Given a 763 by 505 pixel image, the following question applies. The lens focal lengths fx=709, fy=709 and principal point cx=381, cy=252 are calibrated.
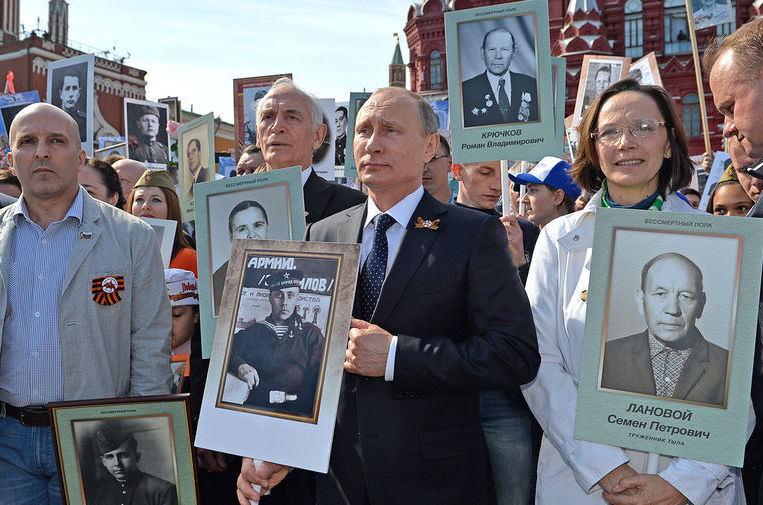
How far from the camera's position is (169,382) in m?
3.08

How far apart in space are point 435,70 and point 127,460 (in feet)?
116

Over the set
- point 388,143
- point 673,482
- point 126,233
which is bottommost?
point 673,482

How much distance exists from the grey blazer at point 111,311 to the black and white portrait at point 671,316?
194 centimetres

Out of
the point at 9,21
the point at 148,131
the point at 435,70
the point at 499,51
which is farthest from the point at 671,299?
the point at 9,21

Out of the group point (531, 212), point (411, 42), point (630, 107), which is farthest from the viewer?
point (411, 42)

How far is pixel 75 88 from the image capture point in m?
6.90

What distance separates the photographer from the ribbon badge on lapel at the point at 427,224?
7.76 feet

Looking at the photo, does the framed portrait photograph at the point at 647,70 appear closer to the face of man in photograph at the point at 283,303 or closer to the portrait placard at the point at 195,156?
the portrait placard at the point at 195,156

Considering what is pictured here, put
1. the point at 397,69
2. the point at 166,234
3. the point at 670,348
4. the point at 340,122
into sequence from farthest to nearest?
1. the point at 397,69
2. the point at 340,122
3. the point at 166,234
4. the point at 670,348

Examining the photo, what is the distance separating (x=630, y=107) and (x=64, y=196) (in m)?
2.37

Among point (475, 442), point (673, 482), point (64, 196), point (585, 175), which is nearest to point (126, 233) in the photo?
point (64, 196)

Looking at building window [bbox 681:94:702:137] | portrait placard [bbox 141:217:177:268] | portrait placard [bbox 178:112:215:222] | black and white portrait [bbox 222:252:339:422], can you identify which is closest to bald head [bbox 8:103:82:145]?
portrait placard [bbox 141:217:177:268]

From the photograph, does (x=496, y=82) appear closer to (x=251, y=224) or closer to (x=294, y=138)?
(x=294, y=138)

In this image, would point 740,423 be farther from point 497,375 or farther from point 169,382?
point 169,382
